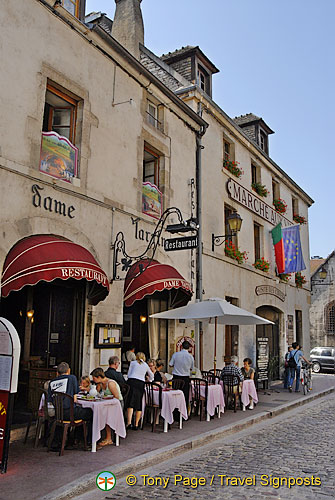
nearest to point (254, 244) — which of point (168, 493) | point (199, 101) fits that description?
point (199, 101)

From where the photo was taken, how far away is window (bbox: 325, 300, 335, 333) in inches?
1199

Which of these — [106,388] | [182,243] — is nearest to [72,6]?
[182,243]

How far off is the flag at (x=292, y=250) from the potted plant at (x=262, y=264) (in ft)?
4.41

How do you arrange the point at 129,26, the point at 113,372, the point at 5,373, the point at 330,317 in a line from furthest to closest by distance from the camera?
the point at 330,317 < the point at 129,26 < the point at 113,372 < the point at 5,373

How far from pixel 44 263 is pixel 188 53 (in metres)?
10.3

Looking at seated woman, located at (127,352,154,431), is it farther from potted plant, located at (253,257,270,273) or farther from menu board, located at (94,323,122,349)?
potted plant, located at (253,257,270,273)

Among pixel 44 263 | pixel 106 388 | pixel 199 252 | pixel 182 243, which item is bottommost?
pixel 106 388

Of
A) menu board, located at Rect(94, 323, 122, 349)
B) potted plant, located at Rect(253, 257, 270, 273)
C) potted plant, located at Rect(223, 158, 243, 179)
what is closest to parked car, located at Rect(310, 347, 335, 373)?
potted plant, located at Rect(253, 257, 270, 273)

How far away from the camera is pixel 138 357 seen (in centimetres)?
776

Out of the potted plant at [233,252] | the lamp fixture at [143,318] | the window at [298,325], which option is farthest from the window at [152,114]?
the window at [298,325]

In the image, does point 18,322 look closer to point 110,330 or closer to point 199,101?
point 110,330

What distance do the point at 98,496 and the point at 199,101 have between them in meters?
11.2

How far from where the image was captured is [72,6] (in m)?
9.05

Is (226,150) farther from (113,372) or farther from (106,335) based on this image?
(113,372)
